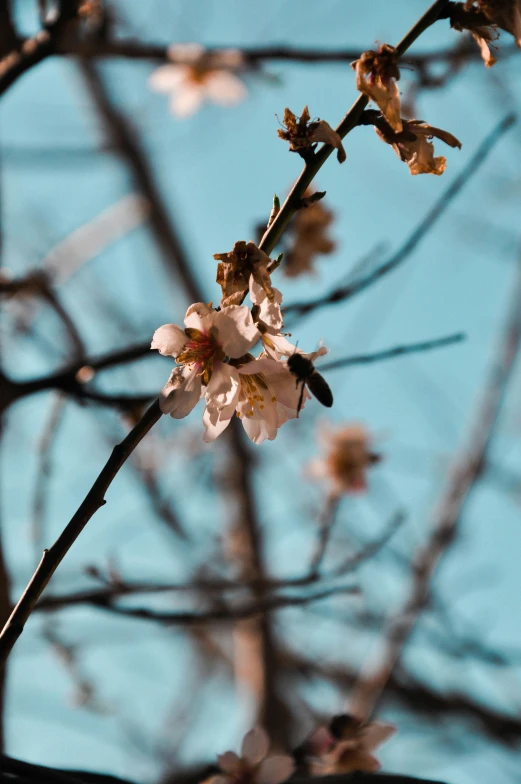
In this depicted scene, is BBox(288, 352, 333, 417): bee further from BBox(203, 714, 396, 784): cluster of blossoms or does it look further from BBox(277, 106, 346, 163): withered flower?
BBox(203, 714, 396, 784): cluster of blossoms

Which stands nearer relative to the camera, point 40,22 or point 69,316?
point 40,22

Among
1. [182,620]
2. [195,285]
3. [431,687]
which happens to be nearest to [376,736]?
→ [182,620]

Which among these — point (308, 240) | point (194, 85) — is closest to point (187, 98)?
point (194, 85)

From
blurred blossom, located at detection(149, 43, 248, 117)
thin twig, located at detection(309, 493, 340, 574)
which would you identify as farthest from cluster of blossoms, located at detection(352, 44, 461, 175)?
blurred blossom, located at detection(149, 43, 248, 117)

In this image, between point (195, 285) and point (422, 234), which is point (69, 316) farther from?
point (195, 285)

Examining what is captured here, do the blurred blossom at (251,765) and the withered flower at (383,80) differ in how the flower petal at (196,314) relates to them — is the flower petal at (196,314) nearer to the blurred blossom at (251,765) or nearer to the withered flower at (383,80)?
the withered flower at (383,80)
